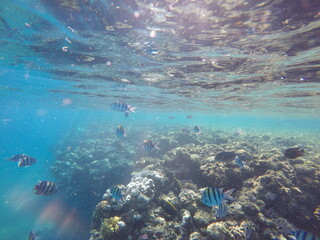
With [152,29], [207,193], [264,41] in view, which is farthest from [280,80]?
[207,193]

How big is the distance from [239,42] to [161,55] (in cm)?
487

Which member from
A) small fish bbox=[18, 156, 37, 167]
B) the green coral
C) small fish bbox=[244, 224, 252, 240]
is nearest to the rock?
small fish bbox=[244, 224, 252, 240]

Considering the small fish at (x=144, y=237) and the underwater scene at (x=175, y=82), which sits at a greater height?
the underwater scene at (x=175, y=82)

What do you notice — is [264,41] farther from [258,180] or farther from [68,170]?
[68,170]

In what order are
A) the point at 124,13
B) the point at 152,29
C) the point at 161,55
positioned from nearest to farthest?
the point at 124,13
the point at 152,29
the point at 161,55

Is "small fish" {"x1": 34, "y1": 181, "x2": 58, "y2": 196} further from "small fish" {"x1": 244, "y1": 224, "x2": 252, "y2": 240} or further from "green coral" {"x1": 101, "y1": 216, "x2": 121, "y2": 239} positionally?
"small fish" {"x1": 244, "y1": 224, "x2": 252, "y2": 240}

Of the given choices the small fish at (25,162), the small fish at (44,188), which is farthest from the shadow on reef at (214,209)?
the small fish at (25,162)

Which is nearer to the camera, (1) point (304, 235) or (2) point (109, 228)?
(1) point (304, 235)

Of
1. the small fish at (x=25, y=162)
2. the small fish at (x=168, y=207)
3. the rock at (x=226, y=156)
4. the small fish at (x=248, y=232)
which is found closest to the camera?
the small fish at (x=248, y=232)

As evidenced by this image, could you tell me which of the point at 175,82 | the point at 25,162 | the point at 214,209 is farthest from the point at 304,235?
the point at 175,82

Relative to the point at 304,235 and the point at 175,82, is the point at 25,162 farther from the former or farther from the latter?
the point at 175,82

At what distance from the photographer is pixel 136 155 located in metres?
19.3

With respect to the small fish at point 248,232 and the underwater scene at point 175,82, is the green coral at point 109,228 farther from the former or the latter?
the small fish at point 248,232

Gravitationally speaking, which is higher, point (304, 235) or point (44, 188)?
point (304, 235)
